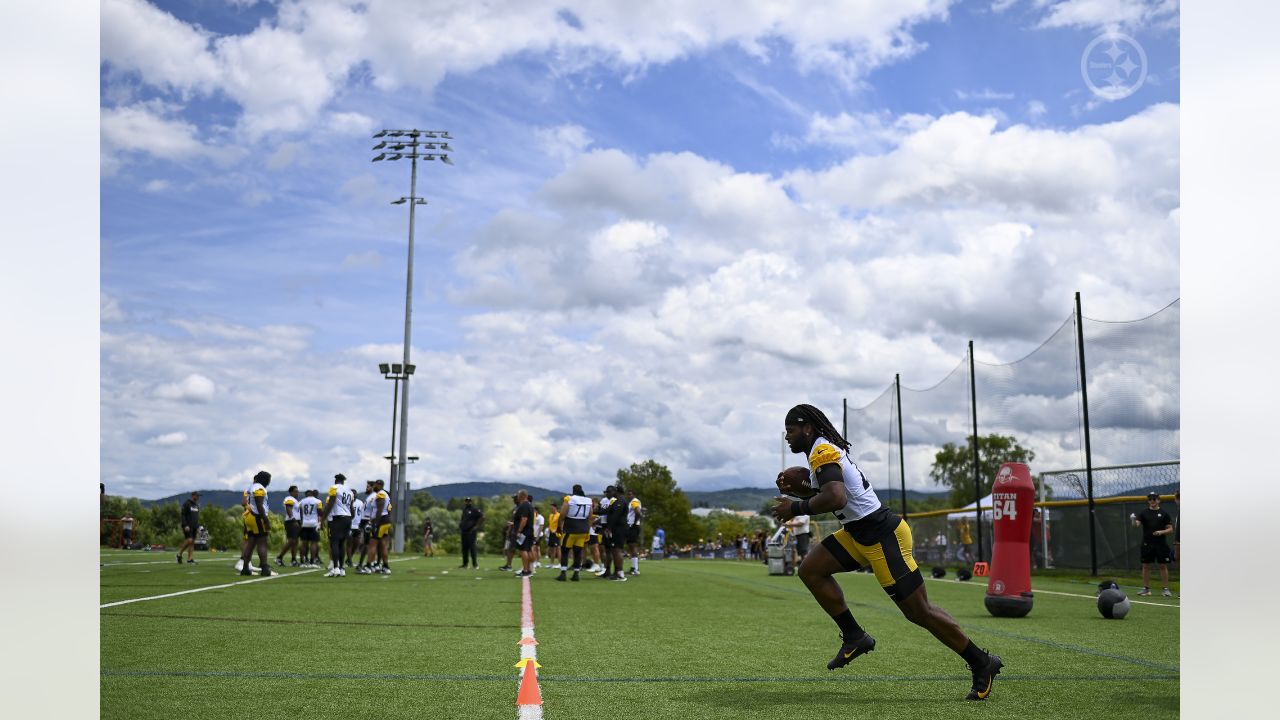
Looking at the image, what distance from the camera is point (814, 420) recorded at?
744 centimetres

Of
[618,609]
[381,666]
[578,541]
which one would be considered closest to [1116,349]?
[578,541]

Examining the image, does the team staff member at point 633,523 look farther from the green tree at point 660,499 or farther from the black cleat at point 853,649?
the green tree at point 660,499

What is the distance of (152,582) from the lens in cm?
1812

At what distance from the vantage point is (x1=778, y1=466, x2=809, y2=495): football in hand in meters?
7.62

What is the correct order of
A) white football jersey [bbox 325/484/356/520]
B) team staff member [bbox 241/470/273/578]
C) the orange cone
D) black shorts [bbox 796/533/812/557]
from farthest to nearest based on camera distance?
black shorts [bbox 796/533/812/557] < white football jersey [bbox 325/484/356/520] < team staff member [bbox 241/470/273/578] < the orange cone

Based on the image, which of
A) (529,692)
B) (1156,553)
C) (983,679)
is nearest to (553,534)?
(1156,553)

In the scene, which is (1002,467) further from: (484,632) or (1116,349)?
(1116,349)

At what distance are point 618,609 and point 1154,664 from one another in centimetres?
685

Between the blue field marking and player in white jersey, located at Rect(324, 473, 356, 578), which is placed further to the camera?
player in white jersey, located at Rect(324, 473, 356, 578)

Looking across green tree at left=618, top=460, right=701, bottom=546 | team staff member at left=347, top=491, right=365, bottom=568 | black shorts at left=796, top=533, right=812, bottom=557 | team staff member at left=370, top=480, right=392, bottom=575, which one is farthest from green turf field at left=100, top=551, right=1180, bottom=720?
green tree at left=618, top=460, right=701, bottom=546

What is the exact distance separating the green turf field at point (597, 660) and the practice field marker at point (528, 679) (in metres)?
0.09

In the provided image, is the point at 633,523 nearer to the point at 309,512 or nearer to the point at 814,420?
the point at 309,512

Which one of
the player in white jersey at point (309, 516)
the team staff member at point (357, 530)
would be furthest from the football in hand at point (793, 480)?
the player in white jersey at point (309, 516)

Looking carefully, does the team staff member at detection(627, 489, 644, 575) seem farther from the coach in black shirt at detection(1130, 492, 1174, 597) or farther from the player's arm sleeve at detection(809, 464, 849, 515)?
the player's arm sleeve at detection(809, 464, 849, 515)
